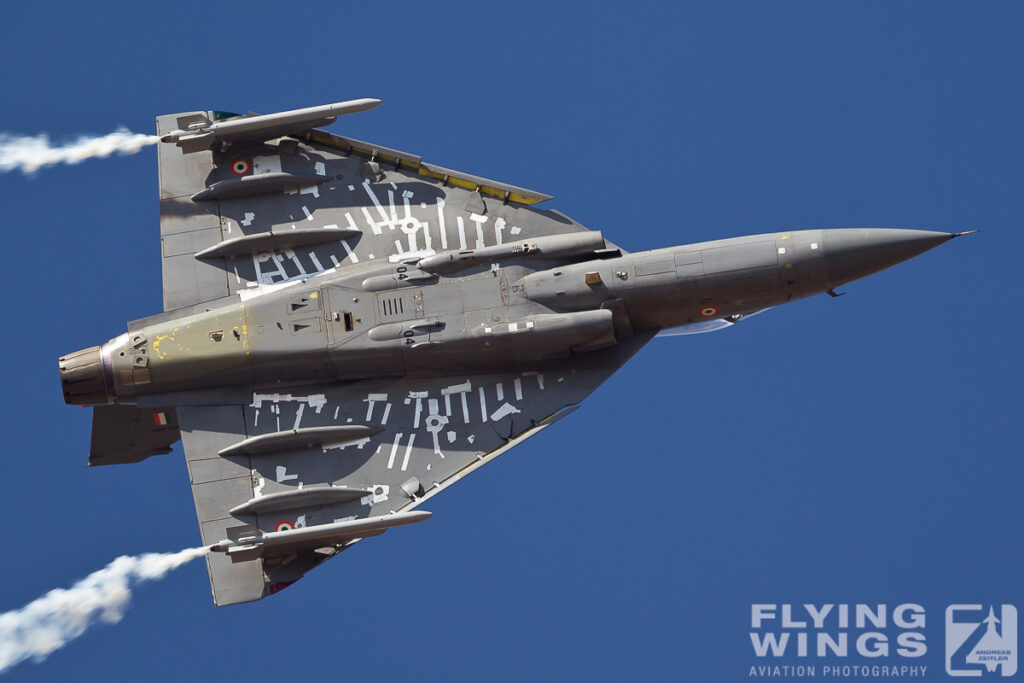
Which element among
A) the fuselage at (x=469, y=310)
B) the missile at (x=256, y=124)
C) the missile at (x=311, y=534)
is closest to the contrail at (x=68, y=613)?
the missile at (x=311, y=534)

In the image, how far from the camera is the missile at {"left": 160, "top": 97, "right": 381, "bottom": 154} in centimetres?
2861

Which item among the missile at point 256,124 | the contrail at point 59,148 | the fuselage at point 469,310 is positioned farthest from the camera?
the contrail at point 59,148

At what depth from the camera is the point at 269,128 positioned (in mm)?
28938

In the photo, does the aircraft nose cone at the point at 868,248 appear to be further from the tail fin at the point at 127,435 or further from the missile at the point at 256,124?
the tail fin at the point at 127,435

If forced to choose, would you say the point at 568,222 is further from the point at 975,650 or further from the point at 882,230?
the point at 975,650

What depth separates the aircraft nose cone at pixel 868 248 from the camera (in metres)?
27.3

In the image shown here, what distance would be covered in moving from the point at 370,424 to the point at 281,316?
8.47 ft

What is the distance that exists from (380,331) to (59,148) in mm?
8150

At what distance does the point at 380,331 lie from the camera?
27.8m

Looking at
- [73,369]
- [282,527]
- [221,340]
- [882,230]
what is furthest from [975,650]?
[73,369]

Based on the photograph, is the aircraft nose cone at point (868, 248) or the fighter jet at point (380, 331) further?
the fighter jet at point (380, 331)

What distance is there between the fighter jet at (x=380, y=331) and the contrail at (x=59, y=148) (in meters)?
1.51

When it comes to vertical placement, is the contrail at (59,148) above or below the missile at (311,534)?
above

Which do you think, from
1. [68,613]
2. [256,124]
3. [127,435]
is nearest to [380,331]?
[256,124]
